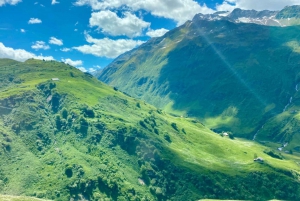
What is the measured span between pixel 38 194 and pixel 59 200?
1515 centimetres

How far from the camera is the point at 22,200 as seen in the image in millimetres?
87812

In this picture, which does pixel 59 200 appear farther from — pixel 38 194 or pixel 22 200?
pixel 22 200

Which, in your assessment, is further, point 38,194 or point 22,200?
point 38,194

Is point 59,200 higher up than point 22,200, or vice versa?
point 22,200

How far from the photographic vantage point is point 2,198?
8506cm

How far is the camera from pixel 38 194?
200m

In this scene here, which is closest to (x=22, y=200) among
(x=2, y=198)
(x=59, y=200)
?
(x=2, y=198)

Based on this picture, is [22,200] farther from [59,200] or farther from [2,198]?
[59,200]

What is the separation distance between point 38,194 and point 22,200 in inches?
4799

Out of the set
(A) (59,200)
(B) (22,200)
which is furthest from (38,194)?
(B) (22,200)

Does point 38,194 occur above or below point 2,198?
below

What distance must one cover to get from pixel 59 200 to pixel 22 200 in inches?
4575

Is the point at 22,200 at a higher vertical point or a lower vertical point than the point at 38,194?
higher

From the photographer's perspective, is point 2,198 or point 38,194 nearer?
point 2,198
